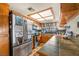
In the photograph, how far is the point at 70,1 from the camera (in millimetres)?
2277

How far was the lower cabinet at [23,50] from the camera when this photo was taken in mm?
2279

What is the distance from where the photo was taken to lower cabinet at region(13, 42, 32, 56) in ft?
7.48

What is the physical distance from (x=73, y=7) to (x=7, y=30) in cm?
115

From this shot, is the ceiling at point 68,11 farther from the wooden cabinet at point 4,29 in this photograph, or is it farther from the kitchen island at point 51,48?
the wooden cabinet at point 4,29

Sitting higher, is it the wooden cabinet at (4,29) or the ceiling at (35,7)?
the ceiling at (35,7)

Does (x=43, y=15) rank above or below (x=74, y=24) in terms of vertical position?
above

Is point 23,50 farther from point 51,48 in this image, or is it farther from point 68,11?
point 68,11

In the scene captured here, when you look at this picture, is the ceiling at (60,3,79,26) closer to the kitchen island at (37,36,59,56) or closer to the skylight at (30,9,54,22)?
the skylight at (30,9,54,22)

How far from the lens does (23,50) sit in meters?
2.30

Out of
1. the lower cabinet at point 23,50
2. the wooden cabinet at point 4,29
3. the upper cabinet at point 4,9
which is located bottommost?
the lower cabinet at point 23,50

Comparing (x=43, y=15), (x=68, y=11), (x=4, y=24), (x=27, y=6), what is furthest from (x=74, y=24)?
(x=4, y=24)

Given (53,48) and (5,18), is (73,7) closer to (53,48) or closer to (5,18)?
(53,48)

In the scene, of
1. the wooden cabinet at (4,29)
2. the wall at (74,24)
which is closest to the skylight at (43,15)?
the wall at (74,24)

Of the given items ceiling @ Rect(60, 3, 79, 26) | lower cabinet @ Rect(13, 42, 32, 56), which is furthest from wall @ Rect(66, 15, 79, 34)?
lower cabinet @ Rect(13, 42, 32, 56)
